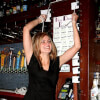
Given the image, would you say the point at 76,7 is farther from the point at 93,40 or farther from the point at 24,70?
the point at 24,70

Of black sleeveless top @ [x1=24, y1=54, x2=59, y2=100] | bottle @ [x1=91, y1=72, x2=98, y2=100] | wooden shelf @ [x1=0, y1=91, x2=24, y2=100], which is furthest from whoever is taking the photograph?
wooden shelf @ [x1=0, y1=91, x2=24, y2=100]

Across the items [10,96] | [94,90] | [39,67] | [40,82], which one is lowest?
[10,96]

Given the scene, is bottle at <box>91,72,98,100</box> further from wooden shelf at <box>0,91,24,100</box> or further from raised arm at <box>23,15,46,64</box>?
wooden shelf at <box>0,91,24,100</box>

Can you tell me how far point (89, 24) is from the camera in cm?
184

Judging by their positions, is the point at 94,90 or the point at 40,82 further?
the point at 94,90

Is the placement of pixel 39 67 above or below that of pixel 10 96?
above

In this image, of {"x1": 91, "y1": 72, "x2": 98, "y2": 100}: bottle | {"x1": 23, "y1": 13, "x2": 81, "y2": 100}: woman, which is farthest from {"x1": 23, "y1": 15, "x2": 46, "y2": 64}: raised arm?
{"x1": 91, "y1": 72, "x2": 98, "y2": 100}: bottle

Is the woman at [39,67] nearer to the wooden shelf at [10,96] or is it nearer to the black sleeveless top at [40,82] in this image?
the black sleeveless top at [40,82]

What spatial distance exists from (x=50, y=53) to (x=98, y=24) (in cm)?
80

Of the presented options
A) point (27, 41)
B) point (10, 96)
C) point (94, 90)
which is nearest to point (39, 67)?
point (27, 41)

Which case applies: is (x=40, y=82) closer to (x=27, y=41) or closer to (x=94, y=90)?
(x=27, y=41)

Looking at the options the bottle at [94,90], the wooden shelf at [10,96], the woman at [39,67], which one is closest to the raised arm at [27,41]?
the woman at [39,67]

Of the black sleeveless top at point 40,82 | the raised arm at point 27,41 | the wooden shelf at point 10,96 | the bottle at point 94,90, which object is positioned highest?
the raised arm at point 27,41

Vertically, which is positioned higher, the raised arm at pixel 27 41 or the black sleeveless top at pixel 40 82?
Answer: the raised arm at pixel 27 41
